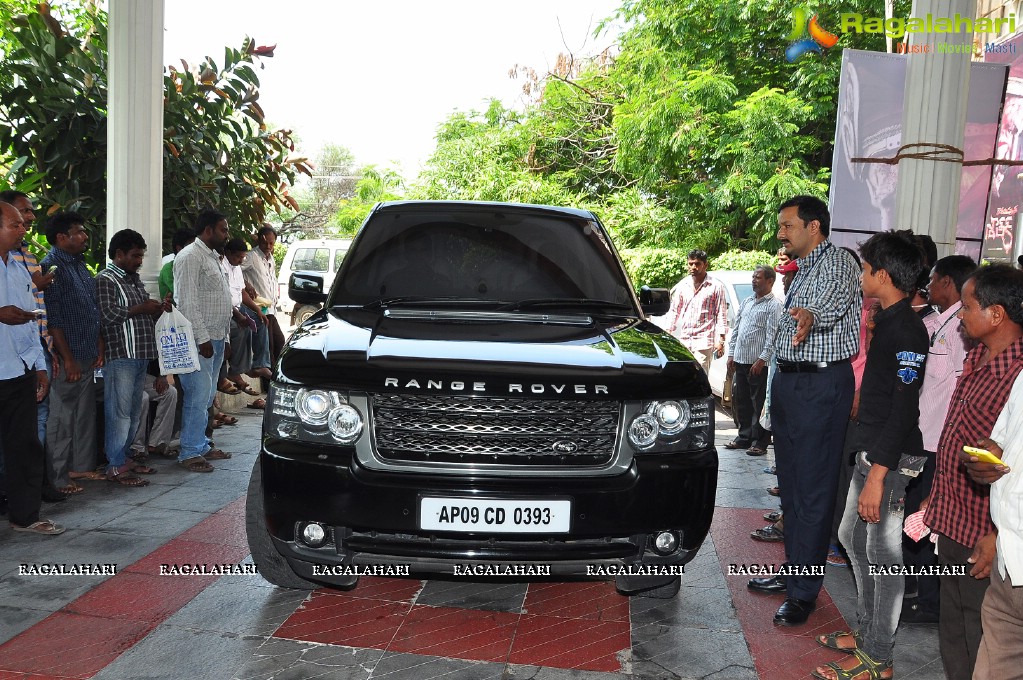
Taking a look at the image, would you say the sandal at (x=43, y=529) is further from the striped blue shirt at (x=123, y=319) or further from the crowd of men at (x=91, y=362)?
the striped blue shirt at (x=123, y=319)

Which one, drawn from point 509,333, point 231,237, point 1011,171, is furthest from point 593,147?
point 509,333

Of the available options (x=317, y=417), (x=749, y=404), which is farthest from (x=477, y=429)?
(x=749, y=404)

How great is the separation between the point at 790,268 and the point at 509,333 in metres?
3.96

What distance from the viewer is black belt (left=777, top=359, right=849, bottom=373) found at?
12.9ft

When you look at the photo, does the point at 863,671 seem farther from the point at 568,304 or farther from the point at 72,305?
the point at 72,305

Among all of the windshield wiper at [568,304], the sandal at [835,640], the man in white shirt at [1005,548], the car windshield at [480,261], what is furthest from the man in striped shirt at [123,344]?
the man in white shirt at [1005,548]

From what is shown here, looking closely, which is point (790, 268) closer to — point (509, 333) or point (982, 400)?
point (509, 333)

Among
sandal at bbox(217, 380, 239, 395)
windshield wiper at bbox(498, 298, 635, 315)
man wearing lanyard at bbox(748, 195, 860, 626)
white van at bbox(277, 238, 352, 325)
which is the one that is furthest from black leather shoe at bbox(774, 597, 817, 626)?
white van at bbox(277, 238, 352, 325)

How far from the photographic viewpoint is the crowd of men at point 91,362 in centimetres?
486

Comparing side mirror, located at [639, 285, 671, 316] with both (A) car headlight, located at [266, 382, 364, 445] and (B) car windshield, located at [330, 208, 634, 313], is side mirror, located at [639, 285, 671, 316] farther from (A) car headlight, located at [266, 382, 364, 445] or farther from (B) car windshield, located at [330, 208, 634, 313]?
(A) car headlight, located at [266, 382, 364, 445]

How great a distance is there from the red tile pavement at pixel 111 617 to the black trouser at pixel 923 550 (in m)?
3.32

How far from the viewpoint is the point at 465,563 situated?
325 cm

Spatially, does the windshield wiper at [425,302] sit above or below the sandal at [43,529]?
above

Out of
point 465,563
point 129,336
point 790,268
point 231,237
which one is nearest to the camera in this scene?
point 465,563
